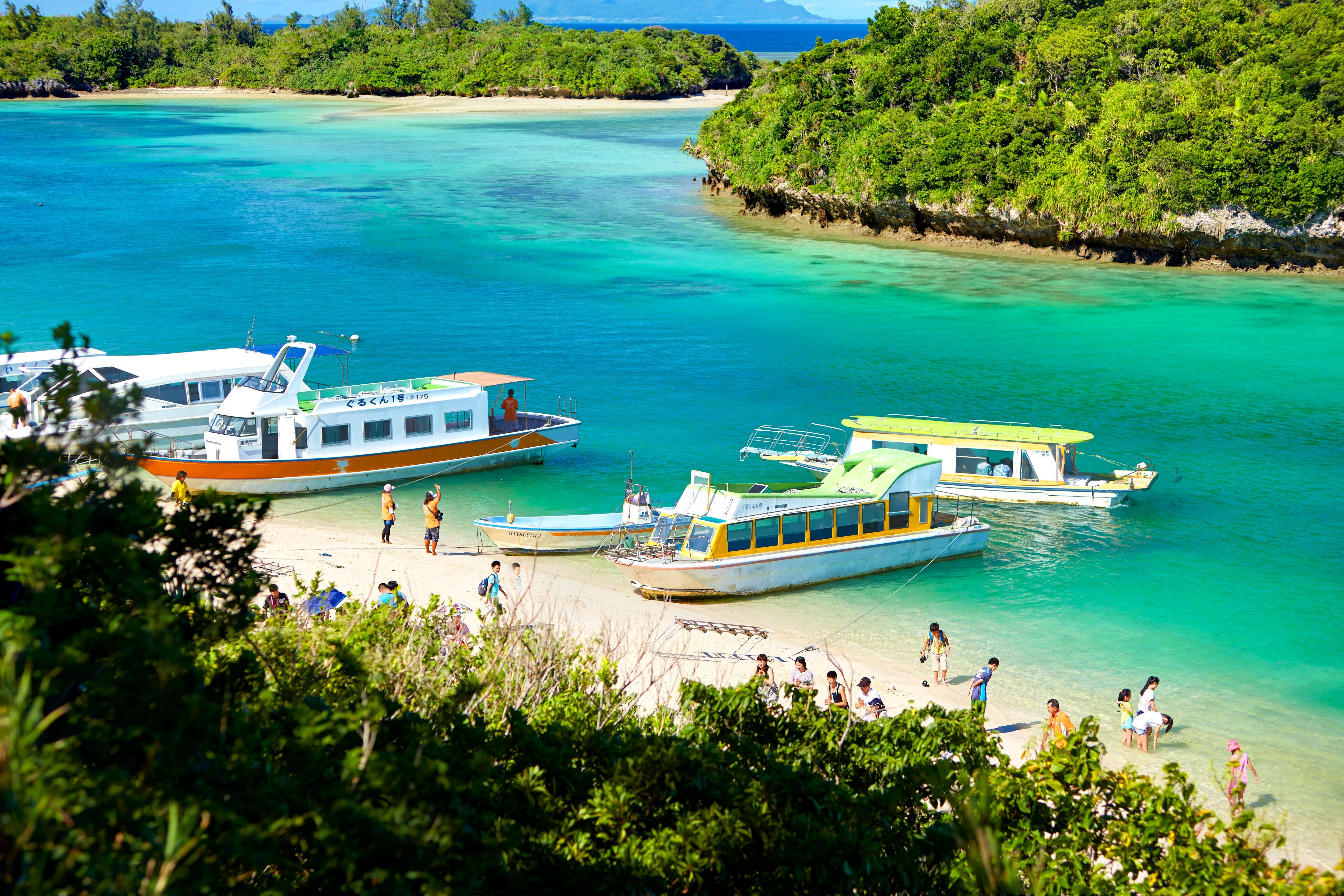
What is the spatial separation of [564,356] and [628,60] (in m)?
118

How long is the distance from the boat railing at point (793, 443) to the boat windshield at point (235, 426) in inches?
488

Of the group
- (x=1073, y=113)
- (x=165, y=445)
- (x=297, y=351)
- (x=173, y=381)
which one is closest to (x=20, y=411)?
(x=165, y=445)

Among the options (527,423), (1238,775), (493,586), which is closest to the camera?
(1238,775)

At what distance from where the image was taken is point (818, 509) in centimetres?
2298

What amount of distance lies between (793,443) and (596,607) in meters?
11.5

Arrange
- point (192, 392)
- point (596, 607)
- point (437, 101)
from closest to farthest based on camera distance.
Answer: point (596, 607) → point (192, 392) → point (437, 101)

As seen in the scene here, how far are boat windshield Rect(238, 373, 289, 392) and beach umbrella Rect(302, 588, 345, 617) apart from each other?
10.1 metres

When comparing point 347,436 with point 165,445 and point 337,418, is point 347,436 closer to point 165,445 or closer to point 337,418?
point 337,418

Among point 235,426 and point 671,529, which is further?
point 235,426

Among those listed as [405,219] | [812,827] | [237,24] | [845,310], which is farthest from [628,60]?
[812,827]

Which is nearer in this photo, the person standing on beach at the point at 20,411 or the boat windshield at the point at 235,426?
the person standing on beach at the point at 20,411

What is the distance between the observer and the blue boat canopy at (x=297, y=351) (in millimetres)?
29125

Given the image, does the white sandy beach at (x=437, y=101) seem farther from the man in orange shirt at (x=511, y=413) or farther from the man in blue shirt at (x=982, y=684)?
the man in blue shirt at (x=982, y=684)

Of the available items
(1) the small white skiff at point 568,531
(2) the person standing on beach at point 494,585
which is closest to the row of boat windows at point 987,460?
(1) the small white skiff at point 568,531
